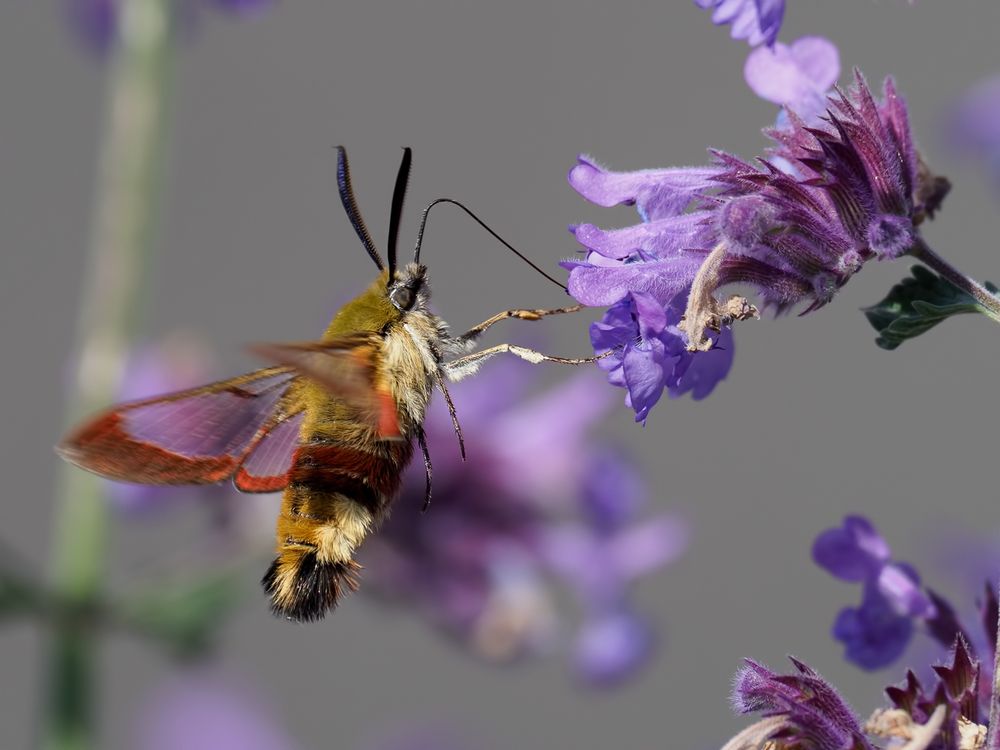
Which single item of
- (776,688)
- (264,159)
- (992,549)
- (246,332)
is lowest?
(246,332)

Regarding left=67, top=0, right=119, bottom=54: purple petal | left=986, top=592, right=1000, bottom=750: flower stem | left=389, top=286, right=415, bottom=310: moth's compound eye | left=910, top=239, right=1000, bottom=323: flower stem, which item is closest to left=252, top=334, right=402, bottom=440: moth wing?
left=389, top=286, right=415, bottom=310: moth's compound eye

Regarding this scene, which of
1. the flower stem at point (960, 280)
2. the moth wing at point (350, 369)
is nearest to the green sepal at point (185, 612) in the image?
the moth wing at point (350, 369)

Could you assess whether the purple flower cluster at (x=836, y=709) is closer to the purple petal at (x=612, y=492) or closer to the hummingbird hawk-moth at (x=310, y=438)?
the hummingbird hawk-moth at (x=310, y=438)

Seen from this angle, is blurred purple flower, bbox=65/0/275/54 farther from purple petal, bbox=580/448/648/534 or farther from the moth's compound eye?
the moth's compound eye

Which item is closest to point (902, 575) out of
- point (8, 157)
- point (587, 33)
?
point (587, 33)

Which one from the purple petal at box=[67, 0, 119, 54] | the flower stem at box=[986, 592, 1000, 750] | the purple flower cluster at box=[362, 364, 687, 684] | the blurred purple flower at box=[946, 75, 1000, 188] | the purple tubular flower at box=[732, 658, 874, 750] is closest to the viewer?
the flower stem at box=[986, 592, 1000, 750]

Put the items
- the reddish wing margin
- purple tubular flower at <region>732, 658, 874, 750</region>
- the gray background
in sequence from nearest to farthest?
1. purple tubular flower at <region>732, 658, 874, 750</region>
2. the reddish wing margin
3. the gray background

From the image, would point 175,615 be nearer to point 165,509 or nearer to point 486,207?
point 165,509
